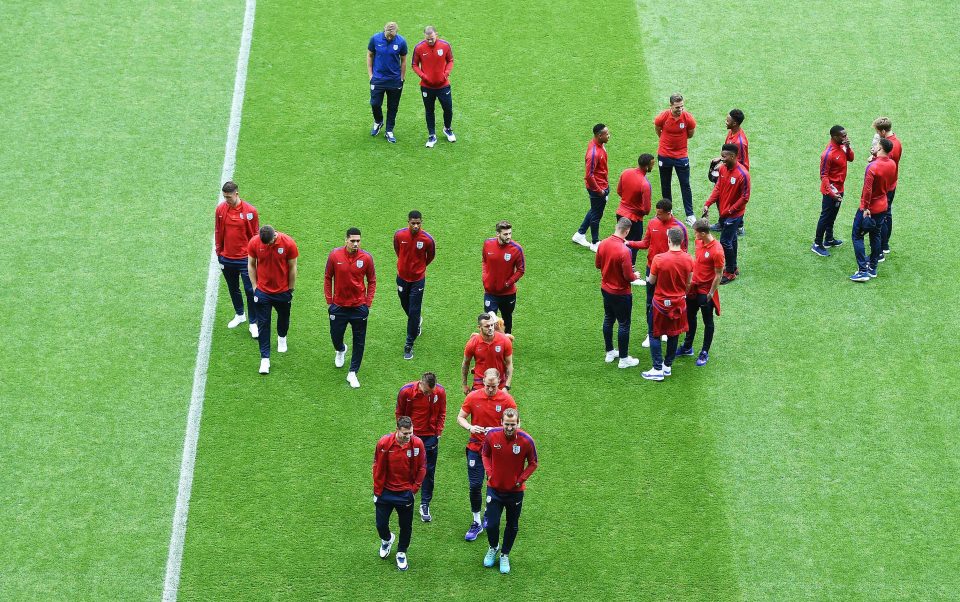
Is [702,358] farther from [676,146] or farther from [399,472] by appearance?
[399,472]

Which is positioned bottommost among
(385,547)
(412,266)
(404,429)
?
(385,547)

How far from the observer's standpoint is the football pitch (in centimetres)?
1296

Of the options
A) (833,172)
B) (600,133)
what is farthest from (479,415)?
(833,172)

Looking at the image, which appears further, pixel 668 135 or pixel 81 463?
pixel 668 135

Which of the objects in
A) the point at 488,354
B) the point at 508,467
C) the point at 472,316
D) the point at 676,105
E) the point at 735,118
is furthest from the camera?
the point at 676,105

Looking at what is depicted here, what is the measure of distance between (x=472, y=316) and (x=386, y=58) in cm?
489

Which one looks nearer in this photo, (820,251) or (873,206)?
(873,206)

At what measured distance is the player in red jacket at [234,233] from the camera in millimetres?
15055

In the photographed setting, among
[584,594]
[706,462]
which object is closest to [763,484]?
[706,462]

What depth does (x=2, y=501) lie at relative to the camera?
1340cm

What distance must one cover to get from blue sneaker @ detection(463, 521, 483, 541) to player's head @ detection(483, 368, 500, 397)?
1.47 meters

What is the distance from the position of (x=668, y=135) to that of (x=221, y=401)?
7.28m

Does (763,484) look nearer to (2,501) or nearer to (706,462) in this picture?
(706,462)

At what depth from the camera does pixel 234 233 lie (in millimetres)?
15156
